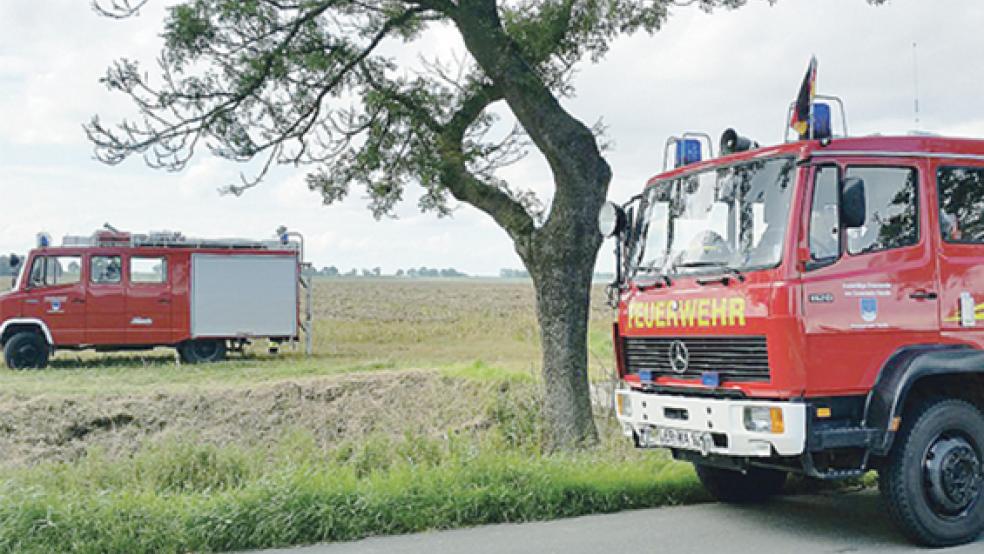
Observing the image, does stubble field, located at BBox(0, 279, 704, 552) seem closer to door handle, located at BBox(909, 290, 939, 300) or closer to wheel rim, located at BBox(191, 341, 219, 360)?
wheel rim, located at BBox(191, 341, 219, 360)

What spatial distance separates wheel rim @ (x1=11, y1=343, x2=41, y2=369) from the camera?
2223cm

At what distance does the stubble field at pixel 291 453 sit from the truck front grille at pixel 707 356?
110 cm

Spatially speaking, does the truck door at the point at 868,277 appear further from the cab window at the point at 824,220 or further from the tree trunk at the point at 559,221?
the tree trunk at the point at 559,221

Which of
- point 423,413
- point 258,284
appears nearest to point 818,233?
point 423,413

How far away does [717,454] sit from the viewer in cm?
724

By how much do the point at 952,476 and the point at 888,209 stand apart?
1953 mm

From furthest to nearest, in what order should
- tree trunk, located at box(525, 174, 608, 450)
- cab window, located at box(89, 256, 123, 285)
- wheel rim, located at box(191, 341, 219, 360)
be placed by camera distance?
wheel rim, located at box(191, 341, 219, 360)
cab window, located at box(89, 256, 123, 285)
tree trunk, located at box(525, 174, 608, 450)

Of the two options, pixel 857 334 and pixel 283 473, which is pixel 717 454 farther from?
pixel 283 473

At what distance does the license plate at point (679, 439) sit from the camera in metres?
Answer: 7.14

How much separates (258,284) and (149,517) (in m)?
18.5

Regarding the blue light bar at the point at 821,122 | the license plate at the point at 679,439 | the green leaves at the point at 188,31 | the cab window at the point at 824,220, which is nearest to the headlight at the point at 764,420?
the license plate at the point at 679,439

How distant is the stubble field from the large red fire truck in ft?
4.79

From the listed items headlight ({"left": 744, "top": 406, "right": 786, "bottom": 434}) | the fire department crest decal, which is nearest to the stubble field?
headlight ({"left": 744, "top": 406, "right": 786, "bottom": 434})

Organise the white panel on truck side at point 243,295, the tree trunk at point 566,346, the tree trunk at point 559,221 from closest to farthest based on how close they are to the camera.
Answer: the tree trunk at point 559,221, the tree trunk at point 566,346, the white panel on truck side at point 243,295
